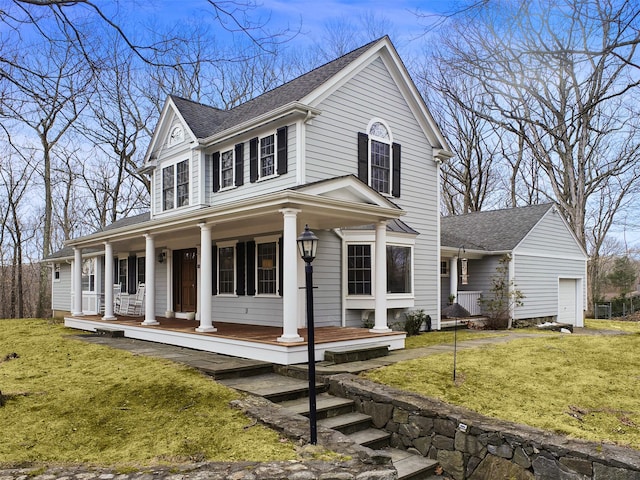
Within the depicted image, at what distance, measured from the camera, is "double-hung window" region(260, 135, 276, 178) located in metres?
11.1

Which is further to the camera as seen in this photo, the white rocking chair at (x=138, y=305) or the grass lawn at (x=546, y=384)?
the white rocking chair at (x=138, y=305)

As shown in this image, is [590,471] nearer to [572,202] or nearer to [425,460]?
[425,460]

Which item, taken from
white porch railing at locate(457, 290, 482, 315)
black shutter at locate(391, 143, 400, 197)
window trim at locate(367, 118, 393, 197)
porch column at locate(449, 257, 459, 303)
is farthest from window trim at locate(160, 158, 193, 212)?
white porch railing at locate(457, 290, 482, 315)

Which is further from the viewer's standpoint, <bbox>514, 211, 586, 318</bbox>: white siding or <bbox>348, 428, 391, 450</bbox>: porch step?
<bbox>514, 211, 586, 318</bbox>: white siding

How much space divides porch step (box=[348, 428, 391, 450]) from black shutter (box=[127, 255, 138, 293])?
1198 cm

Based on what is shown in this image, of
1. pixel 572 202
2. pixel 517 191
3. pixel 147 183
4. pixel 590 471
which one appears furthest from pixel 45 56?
pixel 517 191

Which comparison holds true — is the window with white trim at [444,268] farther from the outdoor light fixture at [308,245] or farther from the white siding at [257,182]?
the outdoor light fixture at [308,245]

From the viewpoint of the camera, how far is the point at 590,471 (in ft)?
14.6

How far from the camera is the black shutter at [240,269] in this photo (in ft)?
38.8

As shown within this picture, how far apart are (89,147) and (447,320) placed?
2049 centimetres

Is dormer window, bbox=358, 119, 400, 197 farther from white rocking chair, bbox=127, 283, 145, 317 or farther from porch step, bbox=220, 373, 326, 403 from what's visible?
white rocking chair, bbox=127, 283, 145, 317

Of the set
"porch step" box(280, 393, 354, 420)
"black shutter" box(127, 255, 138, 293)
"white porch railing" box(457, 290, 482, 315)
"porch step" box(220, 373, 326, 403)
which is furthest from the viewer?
"black shutter" box(127, 255, 138, 293)

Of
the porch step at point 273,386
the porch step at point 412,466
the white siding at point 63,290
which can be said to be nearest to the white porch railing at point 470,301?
the porch step at point 273,386

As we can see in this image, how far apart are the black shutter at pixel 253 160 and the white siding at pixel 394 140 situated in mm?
1500
